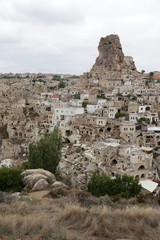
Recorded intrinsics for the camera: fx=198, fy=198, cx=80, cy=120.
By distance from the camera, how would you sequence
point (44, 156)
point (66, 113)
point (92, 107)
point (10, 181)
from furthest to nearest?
1. point (92, 107)
2. point (66, 113)
3. point (44, 156)
4. point (10, 181)

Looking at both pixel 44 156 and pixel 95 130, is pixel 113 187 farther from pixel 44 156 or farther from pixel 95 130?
pixel 95 130

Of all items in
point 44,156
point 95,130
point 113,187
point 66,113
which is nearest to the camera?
point 113,187

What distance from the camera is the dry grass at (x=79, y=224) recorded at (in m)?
6.57

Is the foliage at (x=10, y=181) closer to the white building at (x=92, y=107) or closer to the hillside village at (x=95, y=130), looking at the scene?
the hillside village at (x=95, y=130)

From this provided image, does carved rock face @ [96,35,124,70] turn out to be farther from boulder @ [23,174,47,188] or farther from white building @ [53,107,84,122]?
boulder @ [23,174,47,188]

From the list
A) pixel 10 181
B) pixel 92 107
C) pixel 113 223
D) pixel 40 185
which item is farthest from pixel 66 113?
pixel 113 223

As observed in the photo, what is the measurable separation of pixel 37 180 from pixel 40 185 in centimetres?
79

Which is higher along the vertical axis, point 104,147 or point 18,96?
point 18,96

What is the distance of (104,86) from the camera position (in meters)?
70.8

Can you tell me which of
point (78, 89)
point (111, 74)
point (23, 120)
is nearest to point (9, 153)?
point (23, 120)

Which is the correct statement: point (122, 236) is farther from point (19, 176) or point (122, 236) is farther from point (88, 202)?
point (19, 176)

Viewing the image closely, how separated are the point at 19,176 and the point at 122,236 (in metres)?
9.30

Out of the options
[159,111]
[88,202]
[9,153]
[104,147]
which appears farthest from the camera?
[159,111]

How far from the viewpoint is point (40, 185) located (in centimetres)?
1373
